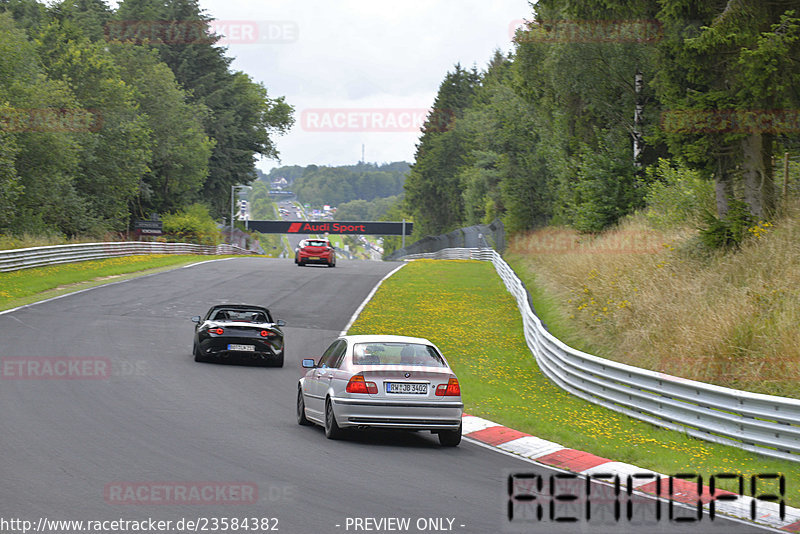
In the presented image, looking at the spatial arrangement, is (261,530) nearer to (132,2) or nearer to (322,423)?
(322,423)

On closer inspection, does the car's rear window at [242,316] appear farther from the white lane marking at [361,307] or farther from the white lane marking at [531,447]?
the white lane marking at [531,447]

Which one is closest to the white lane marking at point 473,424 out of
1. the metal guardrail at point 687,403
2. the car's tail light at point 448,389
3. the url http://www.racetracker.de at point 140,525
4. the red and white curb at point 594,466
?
the red and white curb at point 594,466

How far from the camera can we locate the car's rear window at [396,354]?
11586 mm

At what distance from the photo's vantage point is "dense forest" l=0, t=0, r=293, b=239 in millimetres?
51062

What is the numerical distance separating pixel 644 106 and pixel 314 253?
65.9 feet

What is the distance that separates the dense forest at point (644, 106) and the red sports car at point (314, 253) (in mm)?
12429

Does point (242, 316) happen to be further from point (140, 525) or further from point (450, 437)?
point (140, 525)

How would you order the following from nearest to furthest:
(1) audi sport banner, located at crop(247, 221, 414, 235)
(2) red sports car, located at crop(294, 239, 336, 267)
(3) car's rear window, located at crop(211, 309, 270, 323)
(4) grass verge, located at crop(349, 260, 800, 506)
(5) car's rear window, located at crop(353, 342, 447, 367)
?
1. (4) grass verge, located at crop(349, 260, 800, 506)
2. (5) car's rear window, located at crop(353, 342, 447, 367)
3. (3) car's rear window, located at crop(211, 309, 270, 323)
4. (2) red sports car, located at crop(294, 239, 336, 267)
5. (1) audi sport banner, located at crop(247, 221, 414, 235)

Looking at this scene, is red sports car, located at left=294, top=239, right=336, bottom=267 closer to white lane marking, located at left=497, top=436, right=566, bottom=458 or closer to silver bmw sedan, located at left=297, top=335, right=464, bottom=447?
Result: silver bmw sedan, located at left=297, top=335, right=464, bottom=447

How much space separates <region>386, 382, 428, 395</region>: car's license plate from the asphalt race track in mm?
706

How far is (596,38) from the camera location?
32281 millimetres

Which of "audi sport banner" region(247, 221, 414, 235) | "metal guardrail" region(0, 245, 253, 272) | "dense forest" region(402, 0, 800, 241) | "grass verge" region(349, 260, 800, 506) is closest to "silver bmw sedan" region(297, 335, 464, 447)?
"grass verge" region(349, 260, 800, 506)

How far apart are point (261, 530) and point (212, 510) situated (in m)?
0.71

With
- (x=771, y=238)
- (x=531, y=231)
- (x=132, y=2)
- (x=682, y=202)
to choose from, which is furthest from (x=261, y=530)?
(x=132, y=2)
